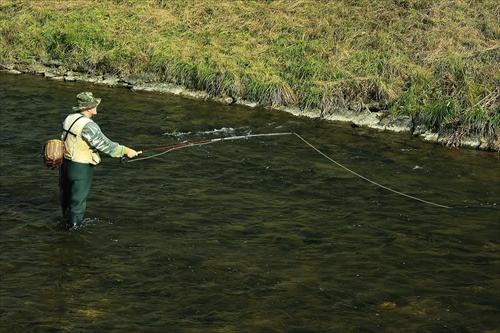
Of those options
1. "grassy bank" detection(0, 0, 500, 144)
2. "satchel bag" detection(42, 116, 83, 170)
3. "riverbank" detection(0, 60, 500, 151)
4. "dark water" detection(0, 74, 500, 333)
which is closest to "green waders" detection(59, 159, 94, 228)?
"satchel bag" detection(42, 116, 83, 170)

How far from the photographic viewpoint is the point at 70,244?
9.72 meters

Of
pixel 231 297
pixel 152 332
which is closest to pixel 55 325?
pixel 152 332

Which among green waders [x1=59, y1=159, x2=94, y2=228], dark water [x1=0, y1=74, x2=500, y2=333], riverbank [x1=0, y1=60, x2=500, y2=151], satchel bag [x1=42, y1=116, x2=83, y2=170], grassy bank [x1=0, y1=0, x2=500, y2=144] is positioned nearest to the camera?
dark water [x1=0, y1=74, x2=500, y2=333]

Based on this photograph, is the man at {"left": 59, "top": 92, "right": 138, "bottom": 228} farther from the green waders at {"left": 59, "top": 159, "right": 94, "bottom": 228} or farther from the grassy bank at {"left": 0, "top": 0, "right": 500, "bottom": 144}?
the grassy bank at {"left": 0, "top": 0, "right": 500, "bottom": 144}

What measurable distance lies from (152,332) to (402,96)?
32.7ft

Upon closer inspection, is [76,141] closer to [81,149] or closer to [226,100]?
[81,149]

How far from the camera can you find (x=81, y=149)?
9.55 meters

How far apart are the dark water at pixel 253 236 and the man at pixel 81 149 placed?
675 millimetres

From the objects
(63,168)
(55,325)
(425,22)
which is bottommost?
(55,325)

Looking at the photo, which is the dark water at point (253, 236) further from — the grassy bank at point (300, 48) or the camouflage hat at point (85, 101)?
the camouflage hat at point (85, 101)

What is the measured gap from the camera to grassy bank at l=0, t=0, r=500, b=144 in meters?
16.0

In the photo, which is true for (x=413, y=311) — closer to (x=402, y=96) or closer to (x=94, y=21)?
(x=402, y=96)

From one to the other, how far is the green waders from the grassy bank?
25.1 ft

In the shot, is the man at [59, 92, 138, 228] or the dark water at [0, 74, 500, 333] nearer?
the dark water at [0, 74, 500, 333]
